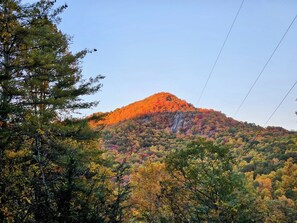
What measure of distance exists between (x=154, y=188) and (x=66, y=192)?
65.1ft

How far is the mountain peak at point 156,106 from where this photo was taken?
108438mm

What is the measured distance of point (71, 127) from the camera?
15930mm

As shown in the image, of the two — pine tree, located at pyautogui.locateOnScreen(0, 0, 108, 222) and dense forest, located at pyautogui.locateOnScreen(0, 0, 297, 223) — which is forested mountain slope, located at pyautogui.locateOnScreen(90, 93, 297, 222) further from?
pine tree, located at pyautogui.locateOnScreen(0, 0, 108, 222)

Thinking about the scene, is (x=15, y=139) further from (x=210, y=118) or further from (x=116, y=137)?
(x=210, y=118)

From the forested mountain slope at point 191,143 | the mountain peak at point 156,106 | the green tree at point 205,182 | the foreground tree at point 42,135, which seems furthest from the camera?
the mountain peak at point 156,106

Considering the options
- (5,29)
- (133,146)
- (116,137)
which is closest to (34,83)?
(5,29)

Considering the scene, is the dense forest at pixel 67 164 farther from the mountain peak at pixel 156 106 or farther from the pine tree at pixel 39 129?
the mountain peak at pixel 156 106

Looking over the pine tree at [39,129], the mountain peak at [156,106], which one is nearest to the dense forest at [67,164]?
the pine tree at [39,129]

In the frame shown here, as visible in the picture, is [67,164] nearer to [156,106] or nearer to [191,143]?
[191,143]

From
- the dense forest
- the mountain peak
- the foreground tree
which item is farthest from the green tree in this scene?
the mountain peak

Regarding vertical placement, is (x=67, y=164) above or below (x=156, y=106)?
below

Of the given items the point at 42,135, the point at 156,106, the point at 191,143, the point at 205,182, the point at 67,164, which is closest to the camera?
the point at 67,164

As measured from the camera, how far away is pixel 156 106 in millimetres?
114500

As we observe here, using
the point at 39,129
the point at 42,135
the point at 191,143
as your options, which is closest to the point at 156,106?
the point at 191,143
